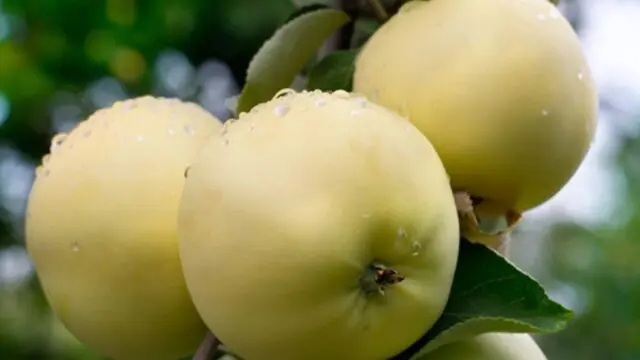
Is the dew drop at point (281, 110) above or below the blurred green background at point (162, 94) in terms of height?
above

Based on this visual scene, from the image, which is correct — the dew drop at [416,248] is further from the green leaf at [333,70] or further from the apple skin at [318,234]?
the green leaf at [333,70]

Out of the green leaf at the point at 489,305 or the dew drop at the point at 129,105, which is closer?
the green leaf at the point at 489,305

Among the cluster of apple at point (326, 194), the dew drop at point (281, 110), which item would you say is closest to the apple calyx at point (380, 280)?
the cluster of apple at point (326, 194)

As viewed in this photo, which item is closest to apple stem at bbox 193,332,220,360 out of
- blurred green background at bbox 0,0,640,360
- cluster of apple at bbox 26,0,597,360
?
cluster of apple at bbox 26,0,597,360

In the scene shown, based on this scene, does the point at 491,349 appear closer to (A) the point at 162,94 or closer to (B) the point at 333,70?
(B) the point at 333,70

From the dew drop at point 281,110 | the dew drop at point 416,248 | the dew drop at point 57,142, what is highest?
the dew drop at point 281,110

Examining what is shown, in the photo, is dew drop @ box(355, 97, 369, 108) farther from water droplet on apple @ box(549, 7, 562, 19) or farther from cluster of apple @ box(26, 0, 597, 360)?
water droplet on apple @ box(549, 7, 562, 19)

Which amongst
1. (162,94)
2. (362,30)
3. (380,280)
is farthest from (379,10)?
(162,94)
